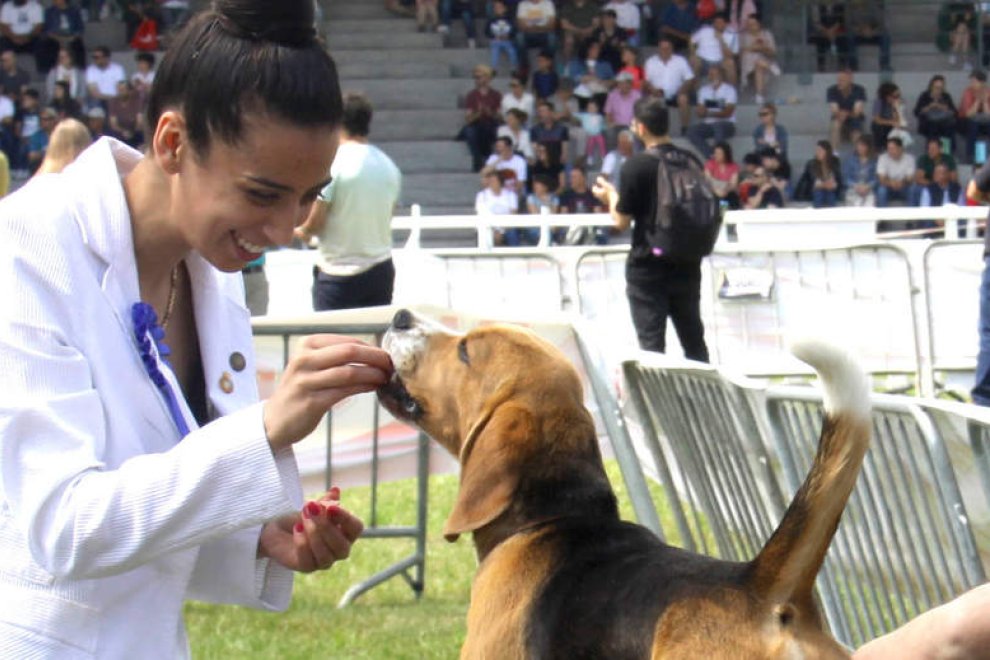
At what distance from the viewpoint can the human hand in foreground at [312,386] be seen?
234 cm

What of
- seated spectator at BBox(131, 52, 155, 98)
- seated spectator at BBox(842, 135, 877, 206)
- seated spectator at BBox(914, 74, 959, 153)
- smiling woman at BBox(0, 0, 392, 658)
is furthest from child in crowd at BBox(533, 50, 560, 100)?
smiling woman at BBox(0, 0, 392, 658)

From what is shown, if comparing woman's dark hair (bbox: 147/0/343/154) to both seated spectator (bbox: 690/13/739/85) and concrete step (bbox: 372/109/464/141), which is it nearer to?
concrete step (bbox: 372/109/464/141)

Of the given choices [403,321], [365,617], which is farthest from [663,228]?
[403,321]

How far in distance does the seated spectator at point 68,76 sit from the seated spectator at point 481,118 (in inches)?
251

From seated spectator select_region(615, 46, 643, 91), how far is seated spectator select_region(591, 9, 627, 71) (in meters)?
0.17

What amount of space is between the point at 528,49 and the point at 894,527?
82.9 feet

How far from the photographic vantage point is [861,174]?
25.3 meters

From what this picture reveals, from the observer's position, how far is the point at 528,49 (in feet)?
96.3

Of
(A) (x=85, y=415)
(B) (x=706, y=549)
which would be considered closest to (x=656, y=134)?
(B) (x=706, y=549)

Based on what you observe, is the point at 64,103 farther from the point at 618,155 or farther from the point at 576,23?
the point at 576,23

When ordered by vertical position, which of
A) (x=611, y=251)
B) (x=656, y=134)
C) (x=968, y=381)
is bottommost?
(x=968, y=381)

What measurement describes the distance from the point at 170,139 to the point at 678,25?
27592 millimetres

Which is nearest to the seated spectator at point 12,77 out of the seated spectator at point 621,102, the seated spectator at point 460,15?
the seated spectator at point 460,15

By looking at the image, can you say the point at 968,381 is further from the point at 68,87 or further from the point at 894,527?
the point at 68,87
